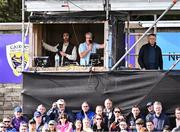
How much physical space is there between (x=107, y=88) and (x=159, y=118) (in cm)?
154

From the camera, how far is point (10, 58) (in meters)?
22.4

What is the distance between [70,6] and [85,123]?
117 inches

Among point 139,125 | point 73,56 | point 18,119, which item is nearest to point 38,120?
point 18,119

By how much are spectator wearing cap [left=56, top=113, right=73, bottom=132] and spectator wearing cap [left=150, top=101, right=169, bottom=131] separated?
1.68 m

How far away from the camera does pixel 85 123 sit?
50.8 feet

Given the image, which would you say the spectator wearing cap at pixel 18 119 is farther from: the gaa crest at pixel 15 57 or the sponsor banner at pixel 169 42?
the sponsor banner at pixel 169 42

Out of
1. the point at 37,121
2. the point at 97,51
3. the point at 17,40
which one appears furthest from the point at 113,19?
the point at 17,40

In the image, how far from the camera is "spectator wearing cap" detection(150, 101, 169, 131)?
15.8 meters

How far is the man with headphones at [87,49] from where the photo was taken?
1702 cm

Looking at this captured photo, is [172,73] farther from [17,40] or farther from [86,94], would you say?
[17,40]

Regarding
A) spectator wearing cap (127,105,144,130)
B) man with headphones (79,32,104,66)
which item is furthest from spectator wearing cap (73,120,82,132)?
man with headphones (79,32,104,66)

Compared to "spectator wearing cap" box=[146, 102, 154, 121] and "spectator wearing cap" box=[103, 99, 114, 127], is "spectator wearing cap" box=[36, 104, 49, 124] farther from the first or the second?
"spectator wearing cap" box=[146, 102, 154, 121]

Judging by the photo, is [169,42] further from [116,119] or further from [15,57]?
[116,119]

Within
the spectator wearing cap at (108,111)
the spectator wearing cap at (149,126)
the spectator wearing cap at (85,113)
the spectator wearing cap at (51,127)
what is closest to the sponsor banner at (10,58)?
the spectator wearing cap at (85,113)
